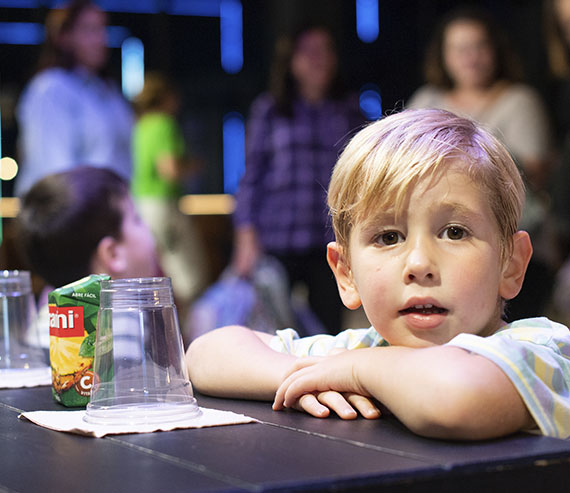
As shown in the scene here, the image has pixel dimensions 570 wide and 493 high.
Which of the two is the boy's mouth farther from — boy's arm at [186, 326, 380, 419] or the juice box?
the juice box

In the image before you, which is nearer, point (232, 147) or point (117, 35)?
point (117, 35)

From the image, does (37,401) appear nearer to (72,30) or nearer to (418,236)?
(418,236)

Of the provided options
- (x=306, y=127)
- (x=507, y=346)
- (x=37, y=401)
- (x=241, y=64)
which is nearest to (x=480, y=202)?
(x=507, y=346)

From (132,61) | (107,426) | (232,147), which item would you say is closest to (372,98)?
(232,147)

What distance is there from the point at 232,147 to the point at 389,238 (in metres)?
7.13

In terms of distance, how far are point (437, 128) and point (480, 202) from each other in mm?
120

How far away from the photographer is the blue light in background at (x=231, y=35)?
324 inches

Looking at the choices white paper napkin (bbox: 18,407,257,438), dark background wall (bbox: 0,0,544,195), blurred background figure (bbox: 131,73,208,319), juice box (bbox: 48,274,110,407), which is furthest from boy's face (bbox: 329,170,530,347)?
dark background wall (bbox: 0,0,544,195)

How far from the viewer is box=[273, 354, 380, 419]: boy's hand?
3.62 ft

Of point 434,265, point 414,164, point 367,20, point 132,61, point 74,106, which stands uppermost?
point 367,20

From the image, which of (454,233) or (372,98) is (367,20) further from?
(454,233)

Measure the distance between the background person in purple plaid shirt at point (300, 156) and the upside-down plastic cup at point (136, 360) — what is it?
2.79 metres

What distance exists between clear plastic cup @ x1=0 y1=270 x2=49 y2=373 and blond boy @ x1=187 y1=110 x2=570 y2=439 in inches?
17.6

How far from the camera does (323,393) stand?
3.77ft
